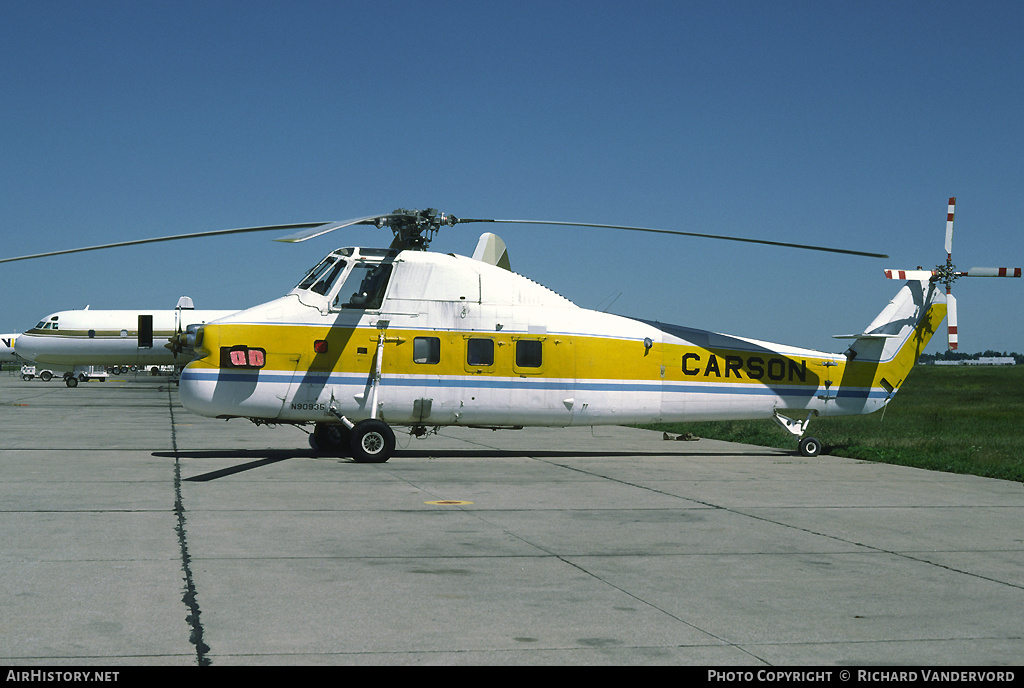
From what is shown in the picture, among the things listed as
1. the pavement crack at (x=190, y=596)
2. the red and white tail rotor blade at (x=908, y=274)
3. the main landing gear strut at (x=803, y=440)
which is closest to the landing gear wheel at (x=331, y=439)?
the pavement crack at (x=190, y=596)

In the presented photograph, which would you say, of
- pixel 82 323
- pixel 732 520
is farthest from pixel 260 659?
pixel 82 323

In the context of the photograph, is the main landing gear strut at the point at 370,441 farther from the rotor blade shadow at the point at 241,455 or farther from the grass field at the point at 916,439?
the grass field at the point at 916,439

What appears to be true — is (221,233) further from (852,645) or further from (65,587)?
(852,645)

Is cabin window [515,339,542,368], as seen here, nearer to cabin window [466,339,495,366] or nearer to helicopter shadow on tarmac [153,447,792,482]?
cabin window [466,339,495,366]

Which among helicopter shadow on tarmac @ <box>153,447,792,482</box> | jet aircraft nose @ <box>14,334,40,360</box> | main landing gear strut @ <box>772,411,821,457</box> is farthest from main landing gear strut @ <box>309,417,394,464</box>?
jet aircraft nose @ <box>14,334,40,360</box>

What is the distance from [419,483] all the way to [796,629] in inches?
328

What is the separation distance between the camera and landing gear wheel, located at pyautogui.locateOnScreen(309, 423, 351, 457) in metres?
18.3

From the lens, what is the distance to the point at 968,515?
11508 mm

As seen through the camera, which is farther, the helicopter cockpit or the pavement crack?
the helicopter cockpit

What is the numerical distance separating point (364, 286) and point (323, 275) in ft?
2.65

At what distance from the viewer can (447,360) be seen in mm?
17531

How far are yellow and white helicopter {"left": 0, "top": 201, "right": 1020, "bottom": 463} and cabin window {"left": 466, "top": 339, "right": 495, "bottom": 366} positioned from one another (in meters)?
0.03

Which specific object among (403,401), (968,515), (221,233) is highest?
(221,233)

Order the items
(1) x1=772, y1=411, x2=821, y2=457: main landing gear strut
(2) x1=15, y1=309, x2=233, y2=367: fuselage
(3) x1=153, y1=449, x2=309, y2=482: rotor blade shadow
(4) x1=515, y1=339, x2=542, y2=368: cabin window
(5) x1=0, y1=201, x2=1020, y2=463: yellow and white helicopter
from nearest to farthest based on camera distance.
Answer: (3) x1=153, y1=449, x2=309, y2=482: rotor blade shadow, (5) x1=0, y1=201, x2=1020, y2=463: yellow and white helicopter, (4) x1=515, y1=339, x2=542, y2=368: cabin window, (1) x1=772, y1=411, x2=821, y2=457: main landing gear strut, (2) x1=15, y1=309, x2=233, y2=367: fuselage
